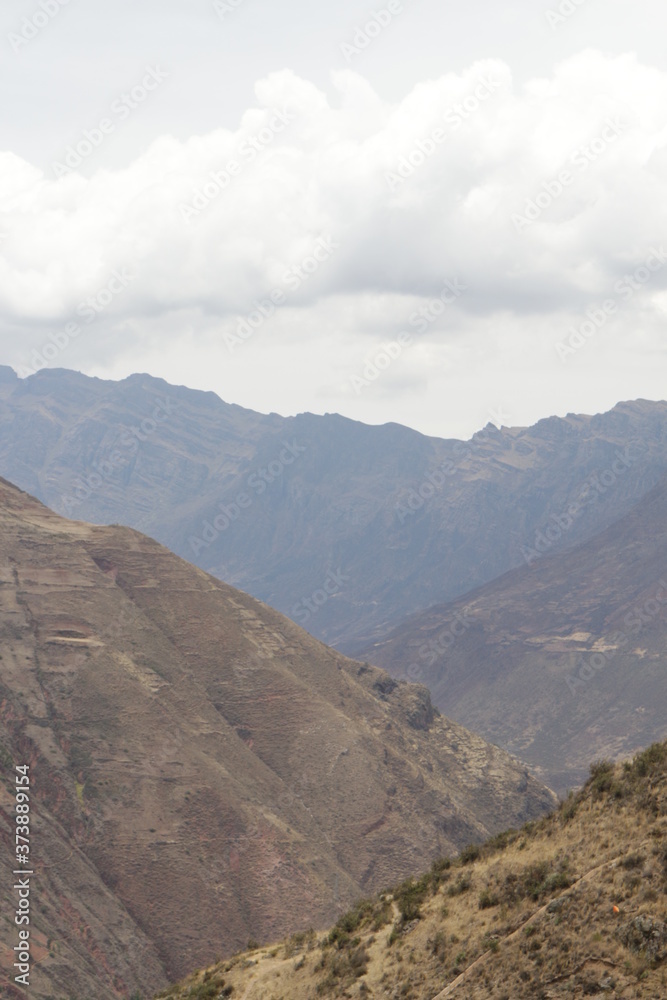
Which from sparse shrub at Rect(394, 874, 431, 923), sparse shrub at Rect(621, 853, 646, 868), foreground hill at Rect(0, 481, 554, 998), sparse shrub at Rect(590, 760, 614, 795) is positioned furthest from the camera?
foreground hill at Rect(0, 481, 554, 998)

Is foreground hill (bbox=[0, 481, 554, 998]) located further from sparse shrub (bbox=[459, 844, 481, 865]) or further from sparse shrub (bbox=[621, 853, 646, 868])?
A: sparse shrub (bbox=[621, 853, 646, 868])

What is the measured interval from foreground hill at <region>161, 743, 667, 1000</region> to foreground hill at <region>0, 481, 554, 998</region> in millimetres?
28969

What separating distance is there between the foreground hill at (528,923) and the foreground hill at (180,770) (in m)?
29.0

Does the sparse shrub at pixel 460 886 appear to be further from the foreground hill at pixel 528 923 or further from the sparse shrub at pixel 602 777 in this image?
the sparse shrub at pixel 602 777

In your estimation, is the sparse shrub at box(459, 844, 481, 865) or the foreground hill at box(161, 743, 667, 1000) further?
the sparse shrub at box(459, 844, 481, 865)

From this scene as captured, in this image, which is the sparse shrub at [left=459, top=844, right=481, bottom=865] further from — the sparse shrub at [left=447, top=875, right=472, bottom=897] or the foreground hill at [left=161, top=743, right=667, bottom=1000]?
the sparse shrub at [left=447, top=875, right=472, bottom=897]

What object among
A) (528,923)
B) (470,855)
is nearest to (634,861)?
(528,923)

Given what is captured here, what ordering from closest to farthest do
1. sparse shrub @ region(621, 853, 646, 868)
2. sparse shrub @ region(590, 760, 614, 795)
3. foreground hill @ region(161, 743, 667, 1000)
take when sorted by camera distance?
foreground hill @ region(161, 743, 667, 1000)
sparse shrub @ region(621, 853, 646, 868)
sparse shrub @ region(590, 760, 614, 795)

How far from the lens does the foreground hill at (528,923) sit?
2248cm

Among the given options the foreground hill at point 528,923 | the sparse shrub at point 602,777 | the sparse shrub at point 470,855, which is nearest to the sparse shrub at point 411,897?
the foreground hill at point 528,923

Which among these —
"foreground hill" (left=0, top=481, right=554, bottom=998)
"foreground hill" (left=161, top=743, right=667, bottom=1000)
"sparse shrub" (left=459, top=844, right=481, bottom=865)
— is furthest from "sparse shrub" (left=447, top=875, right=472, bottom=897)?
"foreground hill" (left=0, top=481, right=554, bottom=998)

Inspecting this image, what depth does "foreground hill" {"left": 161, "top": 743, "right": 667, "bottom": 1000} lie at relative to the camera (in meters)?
22.5

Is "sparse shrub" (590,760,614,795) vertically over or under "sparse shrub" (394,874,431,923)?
over

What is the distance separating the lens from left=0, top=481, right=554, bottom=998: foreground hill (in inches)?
2530
